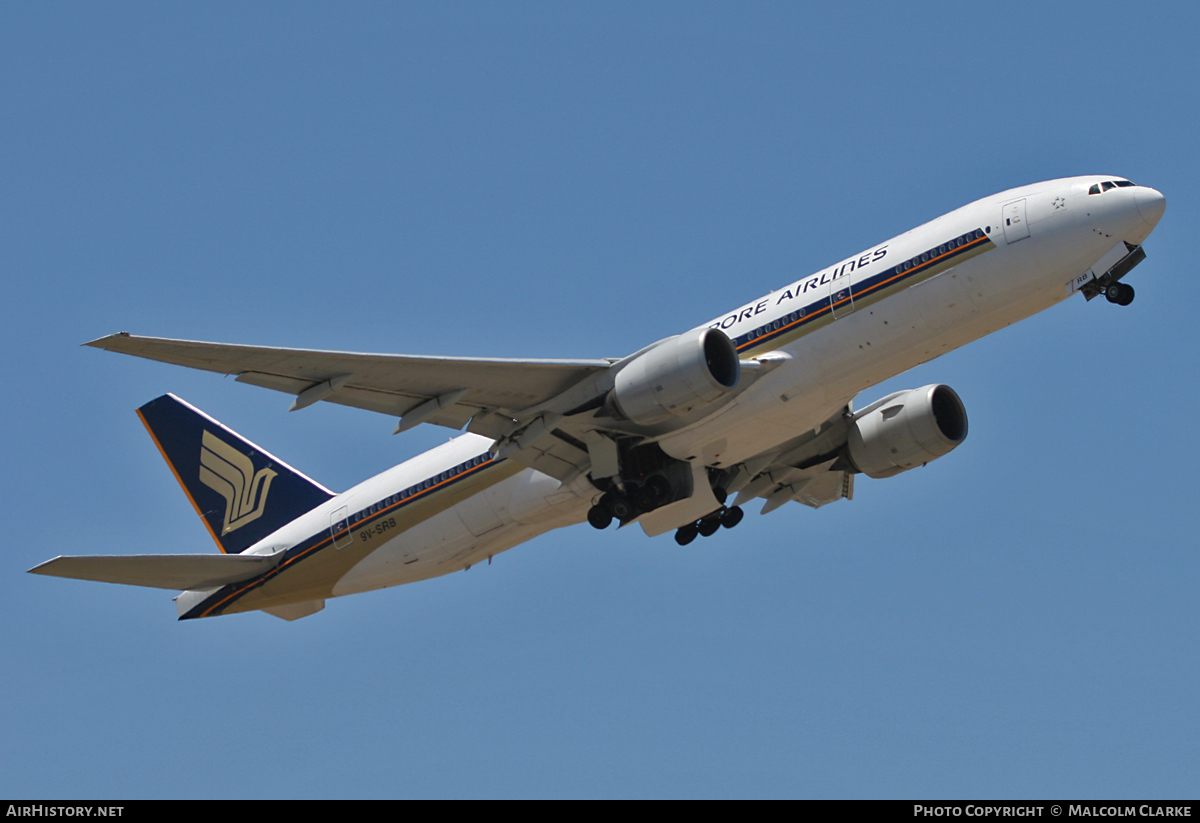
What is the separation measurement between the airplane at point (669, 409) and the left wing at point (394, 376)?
45 mm

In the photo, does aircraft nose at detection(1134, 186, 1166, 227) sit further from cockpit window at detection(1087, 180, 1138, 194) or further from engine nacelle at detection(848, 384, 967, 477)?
engine nacelle at detection(848, 384, 967, 477)

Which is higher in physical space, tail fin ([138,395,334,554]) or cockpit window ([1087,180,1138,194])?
cockpit window ([1087,180,1138,194])

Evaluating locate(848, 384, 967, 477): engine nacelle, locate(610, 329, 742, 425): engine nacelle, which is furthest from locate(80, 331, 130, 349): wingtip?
locate(848, 384, 967, 477): engine nacelle

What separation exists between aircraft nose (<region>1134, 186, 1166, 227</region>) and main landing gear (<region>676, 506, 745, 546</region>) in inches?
480

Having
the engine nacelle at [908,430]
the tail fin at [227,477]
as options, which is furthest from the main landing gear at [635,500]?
the tail fin at [227,477]

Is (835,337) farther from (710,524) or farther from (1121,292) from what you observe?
(710,524)

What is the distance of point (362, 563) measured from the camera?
3120cm

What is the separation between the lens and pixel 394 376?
82.7ft

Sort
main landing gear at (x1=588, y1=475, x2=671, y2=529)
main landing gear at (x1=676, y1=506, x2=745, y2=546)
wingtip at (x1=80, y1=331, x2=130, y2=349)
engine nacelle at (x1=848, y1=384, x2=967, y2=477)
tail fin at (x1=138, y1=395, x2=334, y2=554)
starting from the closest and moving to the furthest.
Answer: wingtip at (x1=80, y1=331, x2=130, y2=349), main landing gear at (x1=588, y1=475, x2=671, y2=529), engine nacelle at (x1=848, y1=384, x2=967, y2=477), main landing gear at (x1=676, y1=506, x2=745, y2=546), tail fin at (x1=138, y1=395, x2=334, y2=554)

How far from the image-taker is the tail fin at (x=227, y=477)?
111 feet

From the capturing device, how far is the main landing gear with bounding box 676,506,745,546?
32469mm

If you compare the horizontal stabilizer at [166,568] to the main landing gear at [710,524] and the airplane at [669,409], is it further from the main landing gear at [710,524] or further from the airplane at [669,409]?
the main landing gear at [710,524]
